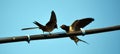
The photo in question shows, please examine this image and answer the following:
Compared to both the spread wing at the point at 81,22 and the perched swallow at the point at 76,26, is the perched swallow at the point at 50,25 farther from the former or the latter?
the spread wing at the point at 81,22

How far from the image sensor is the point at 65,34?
6.24 metres

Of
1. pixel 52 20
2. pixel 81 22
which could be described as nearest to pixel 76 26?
pixel 81 22

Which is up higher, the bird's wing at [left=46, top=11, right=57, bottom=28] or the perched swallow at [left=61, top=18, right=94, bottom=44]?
the bird's wing at [left=46, top=11, right=57, bottom=28]

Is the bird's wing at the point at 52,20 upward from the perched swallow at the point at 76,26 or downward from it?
upward

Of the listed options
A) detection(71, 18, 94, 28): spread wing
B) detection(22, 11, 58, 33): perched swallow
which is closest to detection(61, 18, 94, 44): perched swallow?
detection(71, 18, 94, 28): spread wing

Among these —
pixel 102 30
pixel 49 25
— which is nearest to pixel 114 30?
pixel 102 30

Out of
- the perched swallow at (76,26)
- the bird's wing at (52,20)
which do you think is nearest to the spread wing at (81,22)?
the perched swallow at (76,26)

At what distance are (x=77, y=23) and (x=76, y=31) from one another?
0.26 metres

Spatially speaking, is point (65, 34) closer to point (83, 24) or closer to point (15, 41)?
point (83, 24)

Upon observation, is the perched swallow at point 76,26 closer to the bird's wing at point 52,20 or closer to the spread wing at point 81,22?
the spread wing at point 81,22

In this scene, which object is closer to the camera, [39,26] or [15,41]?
[15,41]

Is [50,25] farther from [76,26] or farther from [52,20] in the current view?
[76,26]

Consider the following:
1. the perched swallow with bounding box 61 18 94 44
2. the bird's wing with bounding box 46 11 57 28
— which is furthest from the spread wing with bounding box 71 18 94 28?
the bird's wing with bounding box 46 11 57 28

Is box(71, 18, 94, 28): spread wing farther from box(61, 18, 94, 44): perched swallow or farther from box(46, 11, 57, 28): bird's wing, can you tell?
box(46, 11, 57, 28): bird's wing
